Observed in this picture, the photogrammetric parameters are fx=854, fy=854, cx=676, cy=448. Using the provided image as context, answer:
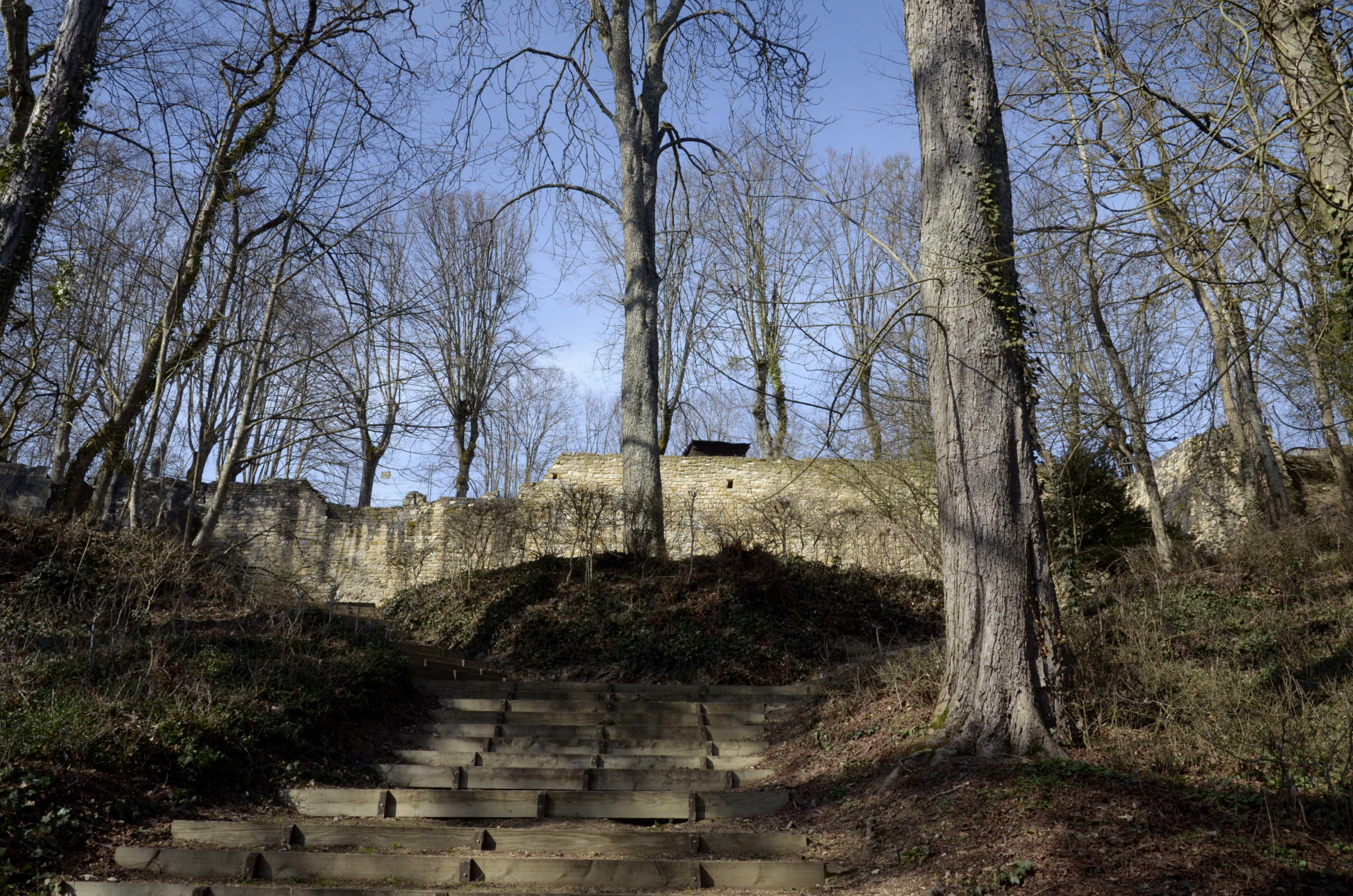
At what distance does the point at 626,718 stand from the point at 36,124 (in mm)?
7113

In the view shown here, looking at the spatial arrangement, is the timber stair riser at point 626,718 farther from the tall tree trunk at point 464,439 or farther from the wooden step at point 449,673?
the tall tree trunk at point 464,439

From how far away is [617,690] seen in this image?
27.2 ft

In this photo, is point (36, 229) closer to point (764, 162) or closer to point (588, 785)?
point (588, 785)

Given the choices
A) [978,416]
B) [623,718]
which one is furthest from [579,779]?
[978,416]

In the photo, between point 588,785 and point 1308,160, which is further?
point 588,785

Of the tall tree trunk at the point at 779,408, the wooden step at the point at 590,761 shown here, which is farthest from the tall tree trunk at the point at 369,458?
the wooden step at the point at 590,761

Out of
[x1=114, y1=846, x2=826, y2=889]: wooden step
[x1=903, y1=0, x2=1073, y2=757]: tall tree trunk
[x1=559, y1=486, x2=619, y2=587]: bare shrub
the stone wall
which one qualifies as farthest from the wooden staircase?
the stone wall

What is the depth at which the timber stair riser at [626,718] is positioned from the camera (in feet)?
24.0

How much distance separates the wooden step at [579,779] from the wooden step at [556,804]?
32 centimetres

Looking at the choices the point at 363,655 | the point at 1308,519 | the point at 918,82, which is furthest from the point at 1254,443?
the point at 363,655

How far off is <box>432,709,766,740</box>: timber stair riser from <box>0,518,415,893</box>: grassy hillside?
947mm

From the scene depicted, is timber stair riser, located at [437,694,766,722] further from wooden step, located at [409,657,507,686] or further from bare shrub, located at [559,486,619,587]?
bare shrub, located at [559,486,619,587]

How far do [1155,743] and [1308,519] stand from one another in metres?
6.55

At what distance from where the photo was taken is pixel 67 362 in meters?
17.6
